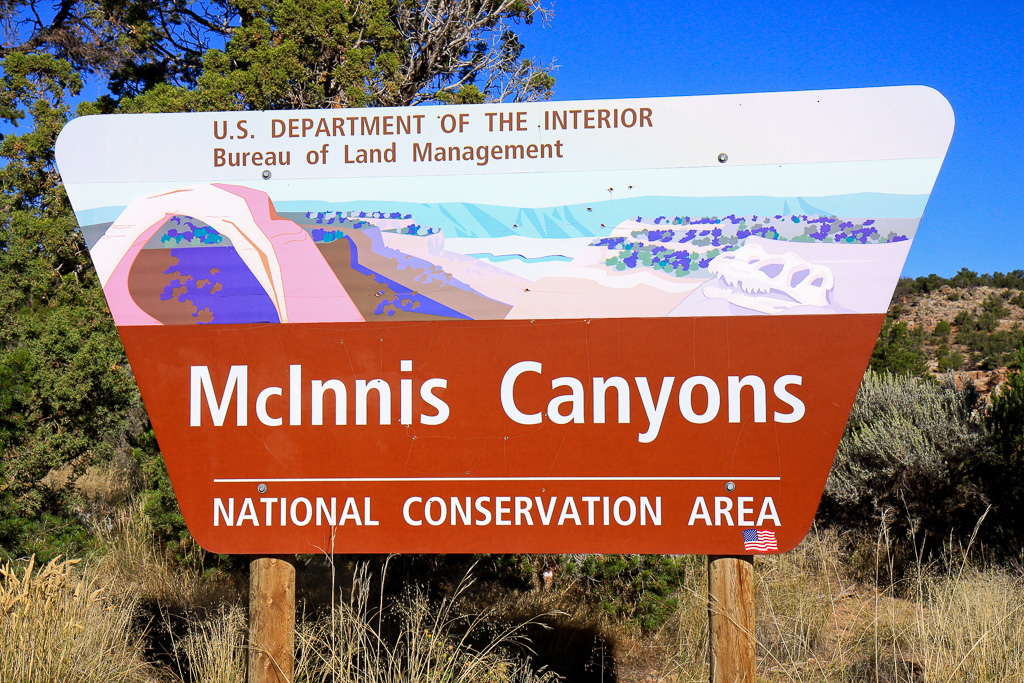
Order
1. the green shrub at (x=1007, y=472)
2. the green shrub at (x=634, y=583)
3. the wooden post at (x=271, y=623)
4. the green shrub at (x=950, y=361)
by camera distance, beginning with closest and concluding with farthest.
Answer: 1. the wooden post at (x=271, y=623)
2. the green shrub at (x=634, y=583)
3. the green shrub at (x=1007, y=472)
4. the green shrub at (x=950, y=361)

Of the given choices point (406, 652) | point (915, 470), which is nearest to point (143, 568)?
point (406, 652)

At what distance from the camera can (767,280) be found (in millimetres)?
2379

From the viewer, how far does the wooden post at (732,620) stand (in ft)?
7.79

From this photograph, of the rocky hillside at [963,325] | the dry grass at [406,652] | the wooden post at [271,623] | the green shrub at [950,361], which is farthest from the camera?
the rocky hillside at [963,325]

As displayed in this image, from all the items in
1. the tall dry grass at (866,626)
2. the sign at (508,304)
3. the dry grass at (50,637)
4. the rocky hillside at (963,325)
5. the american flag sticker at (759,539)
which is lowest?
the tall dry grass at (866,626)

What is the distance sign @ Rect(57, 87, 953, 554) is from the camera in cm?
236

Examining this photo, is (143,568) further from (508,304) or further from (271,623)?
(508,304)

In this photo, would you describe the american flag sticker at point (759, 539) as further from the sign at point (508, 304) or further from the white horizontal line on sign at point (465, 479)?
the white horizontal line on sign at point (465, 479)

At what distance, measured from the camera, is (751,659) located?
239cm

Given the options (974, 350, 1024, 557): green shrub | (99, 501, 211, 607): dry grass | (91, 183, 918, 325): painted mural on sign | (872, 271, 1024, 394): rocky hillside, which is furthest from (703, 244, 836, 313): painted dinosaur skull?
(872, 271, 1024, 394): rocky hillside

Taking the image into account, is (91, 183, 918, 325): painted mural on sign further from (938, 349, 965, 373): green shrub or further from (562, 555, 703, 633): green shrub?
(938, 349, 965, 373): green shrub

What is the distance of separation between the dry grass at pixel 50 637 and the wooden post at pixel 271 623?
79 cm

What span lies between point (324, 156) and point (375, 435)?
1.09m

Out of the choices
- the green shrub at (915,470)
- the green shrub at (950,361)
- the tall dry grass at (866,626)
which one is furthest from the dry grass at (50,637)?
the green shrub at (950,361)
